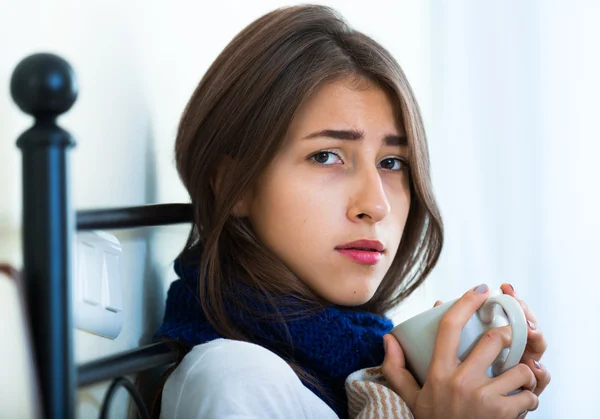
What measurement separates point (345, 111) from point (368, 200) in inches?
5.4

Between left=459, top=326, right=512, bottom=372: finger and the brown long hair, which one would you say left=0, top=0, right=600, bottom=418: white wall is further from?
left=459, top=326, right=512, bottom=372: finger

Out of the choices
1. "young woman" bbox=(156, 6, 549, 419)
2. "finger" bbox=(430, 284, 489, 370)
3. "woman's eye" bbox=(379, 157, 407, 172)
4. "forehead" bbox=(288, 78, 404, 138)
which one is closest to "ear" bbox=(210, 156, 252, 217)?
"young woman" bbox=(156, 6, 549, 419)

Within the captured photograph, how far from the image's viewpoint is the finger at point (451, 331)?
0.92m

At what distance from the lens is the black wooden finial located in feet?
1.76

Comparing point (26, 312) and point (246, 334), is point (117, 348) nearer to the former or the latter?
point (246, 334)

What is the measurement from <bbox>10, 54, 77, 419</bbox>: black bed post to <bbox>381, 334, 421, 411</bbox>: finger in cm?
52

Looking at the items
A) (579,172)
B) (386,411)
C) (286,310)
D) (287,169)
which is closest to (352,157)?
(287,169)

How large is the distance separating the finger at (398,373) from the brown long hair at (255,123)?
0.11 metres

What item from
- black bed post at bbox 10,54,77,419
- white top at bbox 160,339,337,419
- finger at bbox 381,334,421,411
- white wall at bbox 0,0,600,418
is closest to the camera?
black bed post at bbox 10,54,77,419

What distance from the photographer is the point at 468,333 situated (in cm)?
95

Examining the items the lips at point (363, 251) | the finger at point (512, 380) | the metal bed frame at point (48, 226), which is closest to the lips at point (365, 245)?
the lips at point (363, 251)

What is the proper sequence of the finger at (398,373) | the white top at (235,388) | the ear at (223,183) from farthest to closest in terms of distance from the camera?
the ear at (223,183) < the finger at (398,373) < the white top at (235,388)

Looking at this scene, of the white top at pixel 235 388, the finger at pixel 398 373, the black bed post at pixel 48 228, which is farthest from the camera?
the finger at pixel 398 373

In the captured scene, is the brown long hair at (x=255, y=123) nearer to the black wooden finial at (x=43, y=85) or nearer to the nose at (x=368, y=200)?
the nose at (x=368, y=200)
